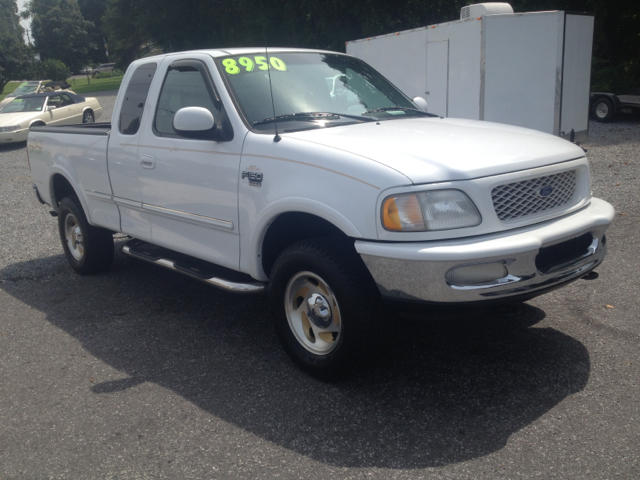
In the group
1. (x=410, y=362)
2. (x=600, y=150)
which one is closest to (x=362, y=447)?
(x=410, y=362)

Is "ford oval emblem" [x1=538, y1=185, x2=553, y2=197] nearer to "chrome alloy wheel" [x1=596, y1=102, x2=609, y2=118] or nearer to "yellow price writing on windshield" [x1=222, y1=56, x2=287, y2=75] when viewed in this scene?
"yellow price writing on windshield" [x1=222, y1=56, x2=287, y2=75]

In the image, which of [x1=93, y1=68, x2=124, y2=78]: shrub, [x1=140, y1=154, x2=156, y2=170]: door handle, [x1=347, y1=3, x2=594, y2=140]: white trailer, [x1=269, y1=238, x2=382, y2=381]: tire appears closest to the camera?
[x1=269, y1=238, x2=382, y2=381]: tire

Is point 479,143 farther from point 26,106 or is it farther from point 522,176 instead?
point 26,106

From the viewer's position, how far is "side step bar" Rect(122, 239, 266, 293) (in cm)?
409

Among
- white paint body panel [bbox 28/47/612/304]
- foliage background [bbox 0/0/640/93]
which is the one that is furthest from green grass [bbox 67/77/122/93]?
white paint body panel [bbox 28/47/612/304]

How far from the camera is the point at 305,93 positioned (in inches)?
171

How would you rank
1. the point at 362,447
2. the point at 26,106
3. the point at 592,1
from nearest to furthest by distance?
the point at 362,447, the point at 26,106, the point at 592,1

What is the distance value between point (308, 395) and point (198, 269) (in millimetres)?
1410

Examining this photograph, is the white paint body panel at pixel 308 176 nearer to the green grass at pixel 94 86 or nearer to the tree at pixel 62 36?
the green grass at pixel 94 86

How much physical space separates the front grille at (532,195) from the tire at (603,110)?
1553 centimetres

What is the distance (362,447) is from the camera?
3096mm

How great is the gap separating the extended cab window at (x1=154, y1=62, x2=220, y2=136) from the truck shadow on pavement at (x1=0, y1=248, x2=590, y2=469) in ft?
5.11

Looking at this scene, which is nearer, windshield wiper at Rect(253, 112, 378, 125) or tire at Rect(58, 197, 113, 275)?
windshield wiper at Rect(253, 112, 378, 125)

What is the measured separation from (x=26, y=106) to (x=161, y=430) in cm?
1926
